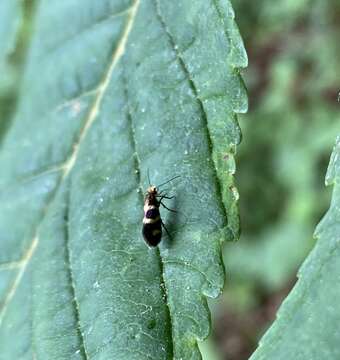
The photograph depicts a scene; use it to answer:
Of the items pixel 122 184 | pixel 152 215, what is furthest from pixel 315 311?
pixel 122 184

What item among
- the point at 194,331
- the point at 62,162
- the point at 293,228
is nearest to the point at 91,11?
the point at 62,162

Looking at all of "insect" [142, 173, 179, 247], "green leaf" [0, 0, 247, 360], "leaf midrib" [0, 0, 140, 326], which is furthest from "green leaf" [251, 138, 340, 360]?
"leaf midrib" [0, 0, 140, 326]

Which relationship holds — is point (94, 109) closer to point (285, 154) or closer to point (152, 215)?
point (152, 215)

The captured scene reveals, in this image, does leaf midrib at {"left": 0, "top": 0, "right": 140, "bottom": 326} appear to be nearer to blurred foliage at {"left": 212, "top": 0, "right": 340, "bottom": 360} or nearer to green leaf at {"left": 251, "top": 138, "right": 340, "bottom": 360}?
green leaf at {"left": 251, "top": 138, "right": 340, "bottom": 360}

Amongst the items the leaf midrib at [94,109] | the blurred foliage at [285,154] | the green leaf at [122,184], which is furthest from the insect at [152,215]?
the blurred foliage at [285,154]

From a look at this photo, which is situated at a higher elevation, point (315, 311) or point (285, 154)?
point (315, 311)

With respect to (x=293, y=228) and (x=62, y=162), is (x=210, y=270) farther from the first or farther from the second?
(x=293, y=228)

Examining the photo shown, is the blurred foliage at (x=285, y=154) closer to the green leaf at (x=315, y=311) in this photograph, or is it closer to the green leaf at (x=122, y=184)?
the green leaf at (x=122, y=184)
